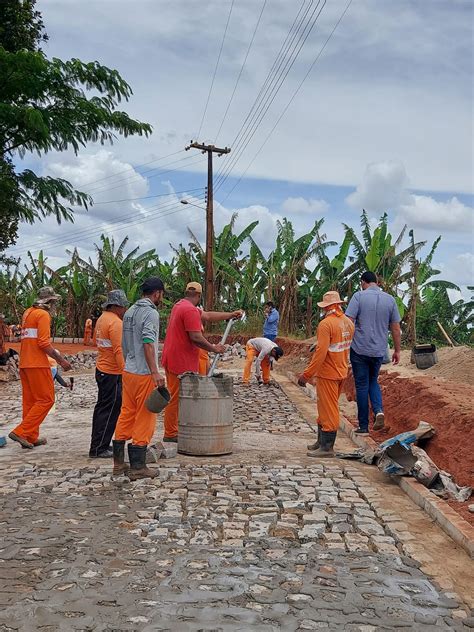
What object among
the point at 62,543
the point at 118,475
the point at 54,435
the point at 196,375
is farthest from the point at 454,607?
the point at 54,435

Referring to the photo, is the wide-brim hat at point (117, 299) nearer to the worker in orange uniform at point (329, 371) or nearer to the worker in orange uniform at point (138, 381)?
the worker in orange uniform at point (138, 381)

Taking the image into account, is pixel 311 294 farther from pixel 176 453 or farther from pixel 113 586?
pixel 113 586

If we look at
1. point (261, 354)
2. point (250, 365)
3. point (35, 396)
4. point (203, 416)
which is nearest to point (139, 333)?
point (203, 416)

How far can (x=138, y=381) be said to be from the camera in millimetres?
6781

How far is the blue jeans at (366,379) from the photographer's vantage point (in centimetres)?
921

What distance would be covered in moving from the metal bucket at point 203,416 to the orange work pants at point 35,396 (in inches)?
66.4

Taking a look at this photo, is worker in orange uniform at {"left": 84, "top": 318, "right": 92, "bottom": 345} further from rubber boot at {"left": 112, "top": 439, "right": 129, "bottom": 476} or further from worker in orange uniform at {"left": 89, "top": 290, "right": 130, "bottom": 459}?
rubber boot at {"left": 112, "top": 439, "right": 129, "bottom": 476}

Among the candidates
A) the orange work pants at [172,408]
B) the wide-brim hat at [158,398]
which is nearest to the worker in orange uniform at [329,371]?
the orange work pants at [172,408]

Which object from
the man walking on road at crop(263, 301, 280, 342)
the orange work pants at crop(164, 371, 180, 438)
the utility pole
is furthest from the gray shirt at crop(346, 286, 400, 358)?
the utility pole

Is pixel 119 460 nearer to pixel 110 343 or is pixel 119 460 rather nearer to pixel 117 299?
pixel 110 343

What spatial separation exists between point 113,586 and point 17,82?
48.2ft

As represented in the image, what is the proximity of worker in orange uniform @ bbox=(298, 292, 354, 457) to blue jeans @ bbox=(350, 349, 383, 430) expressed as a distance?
122 centimetres

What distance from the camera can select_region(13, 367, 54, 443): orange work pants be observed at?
328 inches

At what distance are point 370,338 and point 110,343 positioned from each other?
→ 3.49 meters
